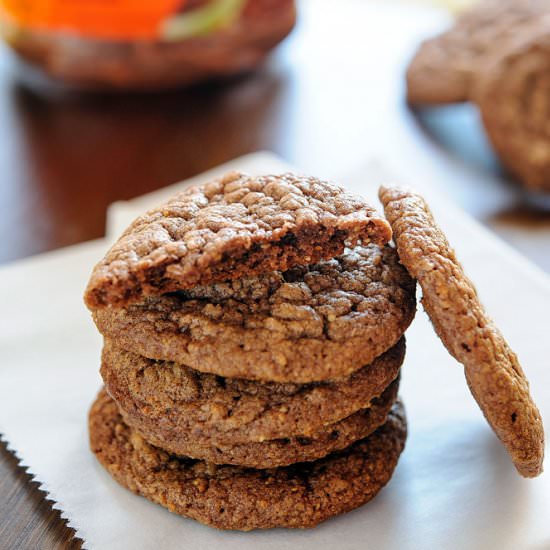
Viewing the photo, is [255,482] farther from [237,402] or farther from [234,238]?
[234,238]

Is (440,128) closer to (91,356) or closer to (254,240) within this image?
(91,356)

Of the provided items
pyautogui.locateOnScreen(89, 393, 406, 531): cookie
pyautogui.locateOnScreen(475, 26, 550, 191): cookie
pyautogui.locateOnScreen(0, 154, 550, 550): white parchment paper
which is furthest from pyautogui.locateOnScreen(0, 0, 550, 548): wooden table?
pyautogui.locateOnScreen(89, 393, 406, 531): cookie

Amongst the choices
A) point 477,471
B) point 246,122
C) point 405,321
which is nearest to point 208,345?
point 405,321

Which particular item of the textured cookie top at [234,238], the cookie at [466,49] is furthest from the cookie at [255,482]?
the cookie at [466,49]

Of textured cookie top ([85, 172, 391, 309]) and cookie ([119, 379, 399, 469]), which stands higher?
textured cookie top ([85, 172, 391, 309])

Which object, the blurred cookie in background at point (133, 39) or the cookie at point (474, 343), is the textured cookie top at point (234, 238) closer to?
the cookie at point (474, 343)

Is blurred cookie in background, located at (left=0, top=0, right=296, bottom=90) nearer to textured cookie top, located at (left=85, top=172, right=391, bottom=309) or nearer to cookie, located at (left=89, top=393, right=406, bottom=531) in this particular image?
textured cookie top, located at (left=85, top=172, right=391, bottom=309)

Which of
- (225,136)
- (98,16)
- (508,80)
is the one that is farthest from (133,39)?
(508,80)
